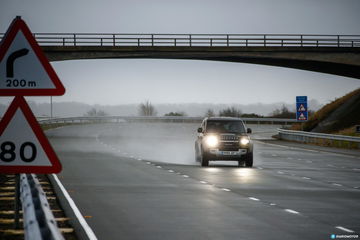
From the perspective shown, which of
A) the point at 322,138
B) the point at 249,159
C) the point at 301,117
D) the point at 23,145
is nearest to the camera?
the point at 23,145

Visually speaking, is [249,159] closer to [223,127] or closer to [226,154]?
[226,154]

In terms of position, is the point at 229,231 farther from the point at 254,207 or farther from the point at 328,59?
the point at 328,59

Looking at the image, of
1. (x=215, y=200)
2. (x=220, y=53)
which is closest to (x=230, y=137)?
(x=215, y=200)

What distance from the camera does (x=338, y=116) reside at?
206 feet

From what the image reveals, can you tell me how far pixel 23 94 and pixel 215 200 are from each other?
8.30 m

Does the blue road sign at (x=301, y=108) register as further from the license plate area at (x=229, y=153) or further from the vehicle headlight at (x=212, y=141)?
the vehicle headlight at (x=212, y=141)

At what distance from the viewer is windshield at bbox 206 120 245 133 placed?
2800 centimetres

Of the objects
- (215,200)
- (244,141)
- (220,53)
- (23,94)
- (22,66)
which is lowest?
(215,200)

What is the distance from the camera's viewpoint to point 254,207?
1447 centimetres

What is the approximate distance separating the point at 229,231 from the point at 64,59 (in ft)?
163

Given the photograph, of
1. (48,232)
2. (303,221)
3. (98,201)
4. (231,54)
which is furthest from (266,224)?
(231,54)

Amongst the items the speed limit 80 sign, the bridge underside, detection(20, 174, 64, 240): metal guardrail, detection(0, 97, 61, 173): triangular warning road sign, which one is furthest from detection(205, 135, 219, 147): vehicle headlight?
the bridge underside

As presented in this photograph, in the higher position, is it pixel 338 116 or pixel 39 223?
pixel 338 116

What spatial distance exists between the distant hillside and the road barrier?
4676 mm
